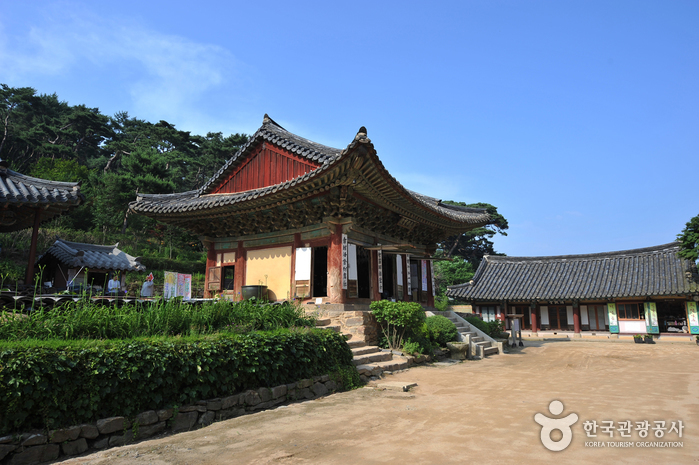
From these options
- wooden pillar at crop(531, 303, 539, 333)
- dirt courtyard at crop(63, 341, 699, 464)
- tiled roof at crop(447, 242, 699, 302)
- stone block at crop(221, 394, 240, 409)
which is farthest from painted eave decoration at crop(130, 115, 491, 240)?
wooden pillar at crop(531, 303, 539, 333)

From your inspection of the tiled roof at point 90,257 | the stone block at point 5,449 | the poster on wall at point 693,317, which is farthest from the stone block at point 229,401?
the poster on wall at point 693,317

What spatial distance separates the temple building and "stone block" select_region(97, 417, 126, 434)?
6687 millimetres

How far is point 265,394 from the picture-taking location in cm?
624

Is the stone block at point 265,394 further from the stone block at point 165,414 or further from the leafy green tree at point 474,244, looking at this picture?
the leafy green tree at point 474,244

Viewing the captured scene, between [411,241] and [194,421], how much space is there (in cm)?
1175

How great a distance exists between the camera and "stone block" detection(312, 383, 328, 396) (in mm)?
7109

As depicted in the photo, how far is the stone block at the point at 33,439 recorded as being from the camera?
4008 millimetres

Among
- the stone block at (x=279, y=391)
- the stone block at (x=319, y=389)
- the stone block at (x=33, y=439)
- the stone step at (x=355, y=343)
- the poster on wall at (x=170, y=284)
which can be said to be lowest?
the stone block at (x=319, y=389)

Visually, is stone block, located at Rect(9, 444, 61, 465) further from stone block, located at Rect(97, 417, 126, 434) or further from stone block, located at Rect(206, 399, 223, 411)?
stone block, located at Rect(206, 399, 223, 411)

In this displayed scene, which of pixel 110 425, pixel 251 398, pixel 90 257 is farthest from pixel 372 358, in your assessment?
pixel 90 257

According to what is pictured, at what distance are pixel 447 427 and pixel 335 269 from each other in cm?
689

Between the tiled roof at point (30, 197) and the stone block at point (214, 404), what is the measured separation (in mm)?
7766

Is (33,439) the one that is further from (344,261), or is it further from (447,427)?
(344,261)

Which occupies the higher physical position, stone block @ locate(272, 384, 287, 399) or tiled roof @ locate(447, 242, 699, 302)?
tiled roof @ locate(447, 242, 699, 302)
